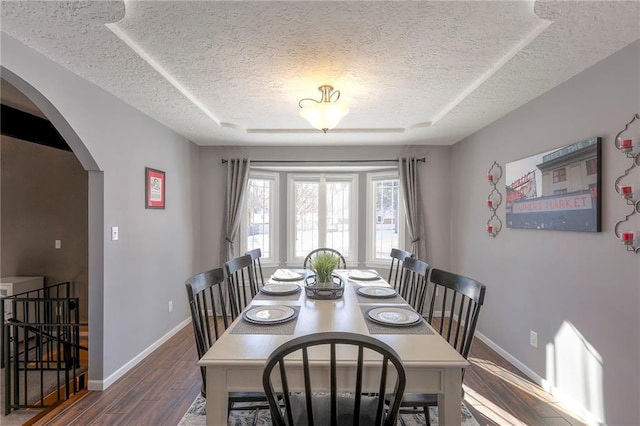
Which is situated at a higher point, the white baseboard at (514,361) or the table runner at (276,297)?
the table runner at (276,297)

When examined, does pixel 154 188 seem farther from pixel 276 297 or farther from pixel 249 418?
pixel 249 418

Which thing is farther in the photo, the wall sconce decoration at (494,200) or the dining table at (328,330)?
the wall sconce decoration at (494,200)

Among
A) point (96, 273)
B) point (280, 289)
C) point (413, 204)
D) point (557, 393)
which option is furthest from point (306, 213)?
point (557, 393)

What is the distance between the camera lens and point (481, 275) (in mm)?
3432

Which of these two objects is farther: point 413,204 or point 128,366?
point 413,204

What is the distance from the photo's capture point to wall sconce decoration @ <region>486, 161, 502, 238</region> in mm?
3080

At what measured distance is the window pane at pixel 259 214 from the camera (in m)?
4.42

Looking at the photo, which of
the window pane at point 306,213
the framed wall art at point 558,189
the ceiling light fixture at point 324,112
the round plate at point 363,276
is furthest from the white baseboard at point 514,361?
the ceiling light fixture at point 324,112

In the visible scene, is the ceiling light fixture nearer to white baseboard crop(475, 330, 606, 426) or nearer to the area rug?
the area rug

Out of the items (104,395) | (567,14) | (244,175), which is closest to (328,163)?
(244,175)

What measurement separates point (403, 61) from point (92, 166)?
2.40m

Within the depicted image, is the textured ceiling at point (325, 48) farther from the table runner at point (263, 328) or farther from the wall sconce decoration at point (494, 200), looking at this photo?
the table runner at point (263, 328)

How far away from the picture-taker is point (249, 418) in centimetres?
207

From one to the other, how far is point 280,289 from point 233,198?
84.6 inches
